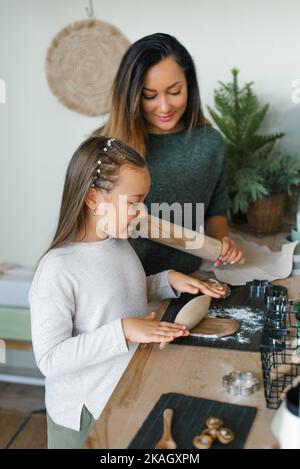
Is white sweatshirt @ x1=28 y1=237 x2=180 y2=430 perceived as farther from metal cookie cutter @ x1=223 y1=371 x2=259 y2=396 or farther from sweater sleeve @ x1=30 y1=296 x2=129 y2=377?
metal cookie cutter @ x1=223 y1=371 x2=259 y2=396

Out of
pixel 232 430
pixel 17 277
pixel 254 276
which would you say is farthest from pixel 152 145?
pixel 17 277

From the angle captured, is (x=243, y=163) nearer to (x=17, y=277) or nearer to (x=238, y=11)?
(x=238, y=11)

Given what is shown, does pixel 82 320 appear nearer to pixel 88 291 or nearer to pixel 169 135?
pixel 88 291

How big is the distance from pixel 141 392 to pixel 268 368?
229 millimetres

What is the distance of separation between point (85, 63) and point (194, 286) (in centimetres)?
132

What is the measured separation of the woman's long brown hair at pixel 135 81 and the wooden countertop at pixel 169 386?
63 cm

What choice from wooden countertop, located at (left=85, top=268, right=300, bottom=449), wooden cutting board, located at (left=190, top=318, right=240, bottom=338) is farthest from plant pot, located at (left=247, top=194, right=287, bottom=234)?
wooden countertop, located at (left=85, top=268, right=300, bottom=449)

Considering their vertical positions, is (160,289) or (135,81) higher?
(135,81)

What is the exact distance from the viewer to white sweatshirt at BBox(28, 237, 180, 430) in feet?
3.64

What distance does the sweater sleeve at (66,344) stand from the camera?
1.10m

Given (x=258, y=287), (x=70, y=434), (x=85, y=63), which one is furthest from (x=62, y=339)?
→ (x=85, y=63)

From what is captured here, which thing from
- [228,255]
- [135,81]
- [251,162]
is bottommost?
[228,255]

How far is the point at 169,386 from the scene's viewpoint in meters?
1.03
